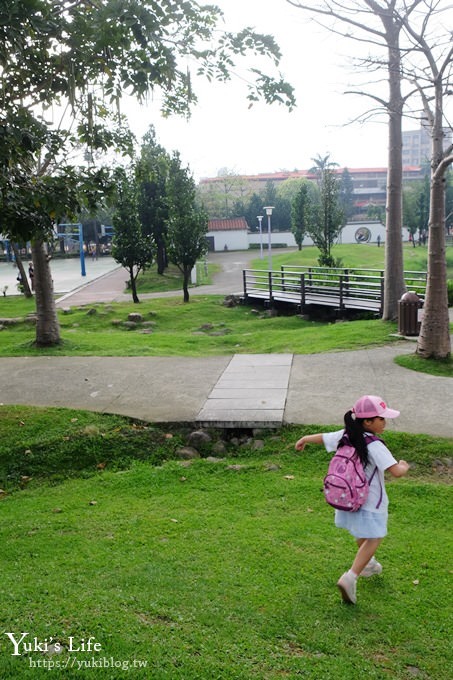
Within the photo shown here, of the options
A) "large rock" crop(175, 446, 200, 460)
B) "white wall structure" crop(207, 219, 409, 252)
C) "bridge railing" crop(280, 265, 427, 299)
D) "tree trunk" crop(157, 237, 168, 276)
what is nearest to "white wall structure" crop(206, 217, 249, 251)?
"white wall structure" crop(207, 219, 409, 252)

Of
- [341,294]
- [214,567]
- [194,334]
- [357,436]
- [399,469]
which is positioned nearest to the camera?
[399,469]

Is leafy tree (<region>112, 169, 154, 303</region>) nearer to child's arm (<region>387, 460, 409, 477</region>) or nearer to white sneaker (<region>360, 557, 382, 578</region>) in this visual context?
white sneaker (<region>360, 557, 382, 578</region>)

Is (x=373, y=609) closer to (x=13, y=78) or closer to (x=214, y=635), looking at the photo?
(x=214, y=635)

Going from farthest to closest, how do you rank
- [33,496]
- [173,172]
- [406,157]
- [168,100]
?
[406,157] → [173,172] → [168,100] → [33,496]

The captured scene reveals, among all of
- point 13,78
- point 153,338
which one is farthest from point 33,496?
point 153,338

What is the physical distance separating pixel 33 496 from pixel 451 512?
153 inches

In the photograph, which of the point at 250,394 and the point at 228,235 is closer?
the point at 250,394

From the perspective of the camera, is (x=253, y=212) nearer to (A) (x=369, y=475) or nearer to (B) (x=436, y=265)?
(B) (x=436, y=265)

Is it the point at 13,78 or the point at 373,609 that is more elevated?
the point at 13,78

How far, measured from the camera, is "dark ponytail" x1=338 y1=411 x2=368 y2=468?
3.69 meters

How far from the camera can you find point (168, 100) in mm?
9578

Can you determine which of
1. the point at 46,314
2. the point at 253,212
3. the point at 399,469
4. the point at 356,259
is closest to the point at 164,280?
the point at 356,259

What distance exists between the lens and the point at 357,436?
12.1ft

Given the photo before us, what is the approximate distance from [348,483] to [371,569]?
755 millimetres
